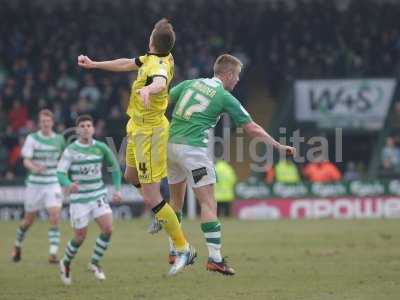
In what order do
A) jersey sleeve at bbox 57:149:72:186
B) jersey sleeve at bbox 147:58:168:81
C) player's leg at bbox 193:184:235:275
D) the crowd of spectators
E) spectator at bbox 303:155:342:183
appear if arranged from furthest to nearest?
the crowd of spectators
spectator at bbox 303:155:342:183
jersey sleeve at bbox 57:149:72:186
player's leg at bbox 193:184:235:275
jersey sleeve at bbox 147:58:168:81

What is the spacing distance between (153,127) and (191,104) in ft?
1.80

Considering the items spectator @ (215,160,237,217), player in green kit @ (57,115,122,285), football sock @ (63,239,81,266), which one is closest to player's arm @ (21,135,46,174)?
player in green kit @ (57,115,122,285)

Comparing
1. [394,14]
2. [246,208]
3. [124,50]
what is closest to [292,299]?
[246,208]

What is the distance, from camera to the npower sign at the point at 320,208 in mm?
28016

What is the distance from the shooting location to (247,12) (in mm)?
35844

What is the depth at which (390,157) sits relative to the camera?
29266 mm

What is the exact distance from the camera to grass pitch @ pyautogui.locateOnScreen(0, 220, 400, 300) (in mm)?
12547

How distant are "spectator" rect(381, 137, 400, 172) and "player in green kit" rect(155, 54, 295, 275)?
1786cm

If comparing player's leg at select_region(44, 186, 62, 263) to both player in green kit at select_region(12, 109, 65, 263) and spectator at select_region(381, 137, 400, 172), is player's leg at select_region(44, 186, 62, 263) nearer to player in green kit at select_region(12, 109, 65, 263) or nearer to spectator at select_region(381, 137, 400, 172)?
player in green kit at select_region(12, 109, 65, 263)

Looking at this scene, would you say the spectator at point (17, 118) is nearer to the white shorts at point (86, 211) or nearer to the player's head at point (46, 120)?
the player's head at point (46, 120)

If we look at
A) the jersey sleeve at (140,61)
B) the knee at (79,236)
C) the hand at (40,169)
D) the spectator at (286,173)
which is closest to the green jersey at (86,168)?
the knee at (79,236)

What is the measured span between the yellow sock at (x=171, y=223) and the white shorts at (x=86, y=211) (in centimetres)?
303

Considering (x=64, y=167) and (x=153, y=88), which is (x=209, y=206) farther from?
(x=64, y=167)

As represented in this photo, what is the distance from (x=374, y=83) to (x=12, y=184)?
1183cm
